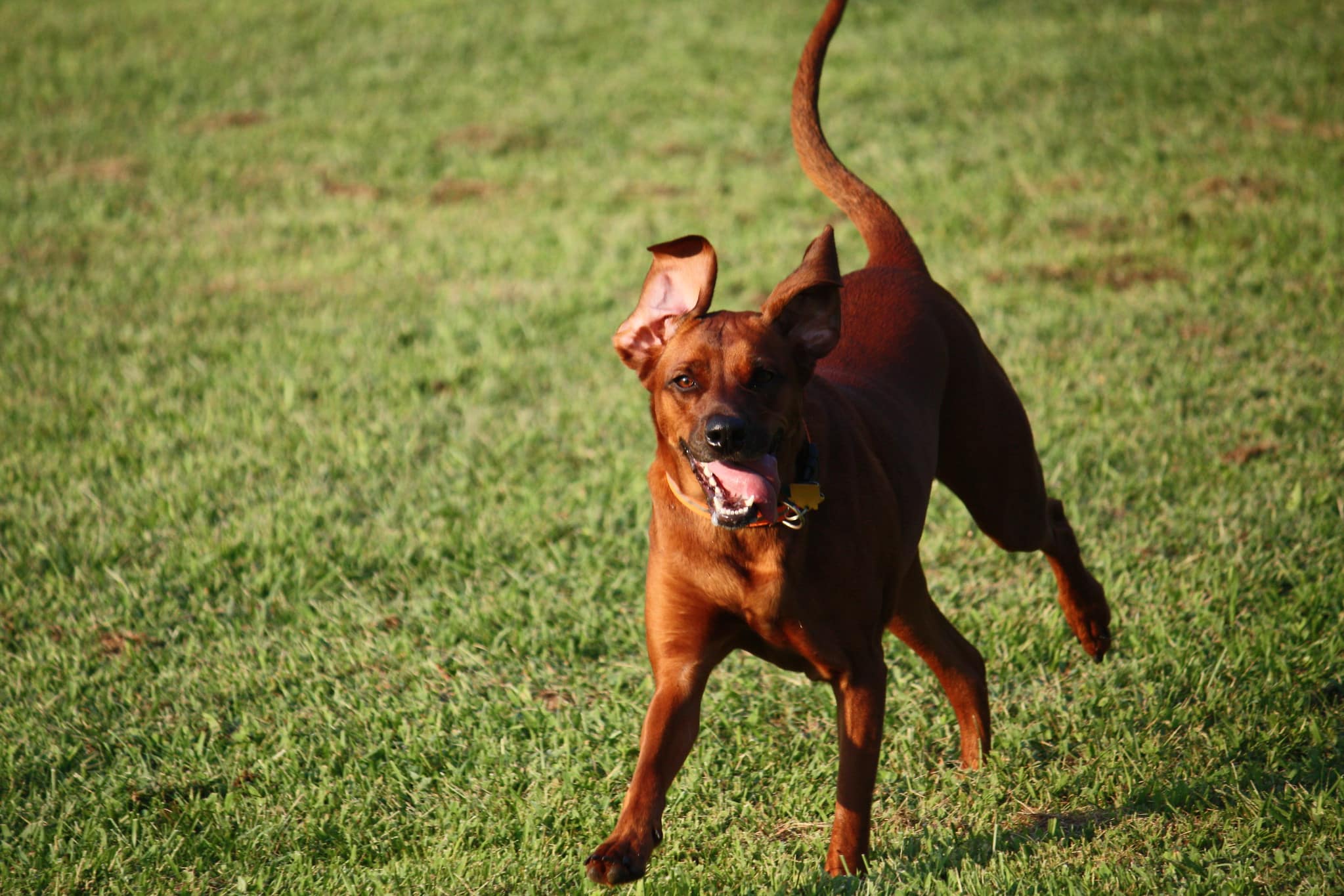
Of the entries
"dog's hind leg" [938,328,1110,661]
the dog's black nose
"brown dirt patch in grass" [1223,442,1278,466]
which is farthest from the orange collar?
"brown dirt patch in grass" [1223,442,1278,466]

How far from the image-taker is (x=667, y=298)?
3602 millimetres

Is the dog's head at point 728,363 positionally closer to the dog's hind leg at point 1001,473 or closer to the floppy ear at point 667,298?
the floppy ear at point 667,298

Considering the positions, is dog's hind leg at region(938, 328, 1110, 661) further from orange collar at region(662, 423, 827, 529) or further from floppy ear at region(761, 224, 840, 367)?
orange collar at region(662, 423, 827, 529)

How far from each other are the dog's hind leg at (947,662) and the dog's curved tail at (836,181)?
1.18 metres

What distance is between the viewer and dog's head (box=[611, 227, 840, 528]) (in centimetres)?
321

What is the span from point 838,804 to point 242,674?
93.0 inches

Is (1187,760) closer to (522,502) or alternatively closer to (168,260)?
(522,502)

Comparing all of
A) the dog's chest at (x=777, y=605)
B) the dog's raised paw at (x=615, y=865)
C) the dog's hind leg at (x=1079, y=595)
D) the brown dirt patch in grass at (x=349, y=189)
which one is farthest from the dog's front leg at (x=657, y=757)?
the brown dirt patch in grass at (x=349, y=189)

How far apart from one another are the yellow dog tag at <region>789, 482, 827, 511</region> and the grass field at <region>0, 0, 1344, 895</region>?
100 centimetres

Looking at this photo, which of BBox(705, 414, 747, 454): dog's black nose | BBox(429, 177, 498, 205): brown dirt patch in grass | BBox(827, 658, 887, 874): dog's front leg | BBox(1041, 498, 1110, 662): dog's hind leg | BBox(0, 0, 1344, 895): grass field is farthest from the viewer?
BBox(429, 177, 498, 205): brown dirt patch in grass

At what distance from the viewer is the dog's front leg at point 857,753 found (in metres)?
3.38

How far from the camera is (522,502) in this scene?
19.7ft

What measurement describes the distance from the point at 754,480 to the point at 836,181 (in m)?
1.85

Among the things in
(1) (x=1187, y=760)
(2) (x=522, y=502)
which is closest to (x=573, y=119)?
(2) (x=522, y=502)
